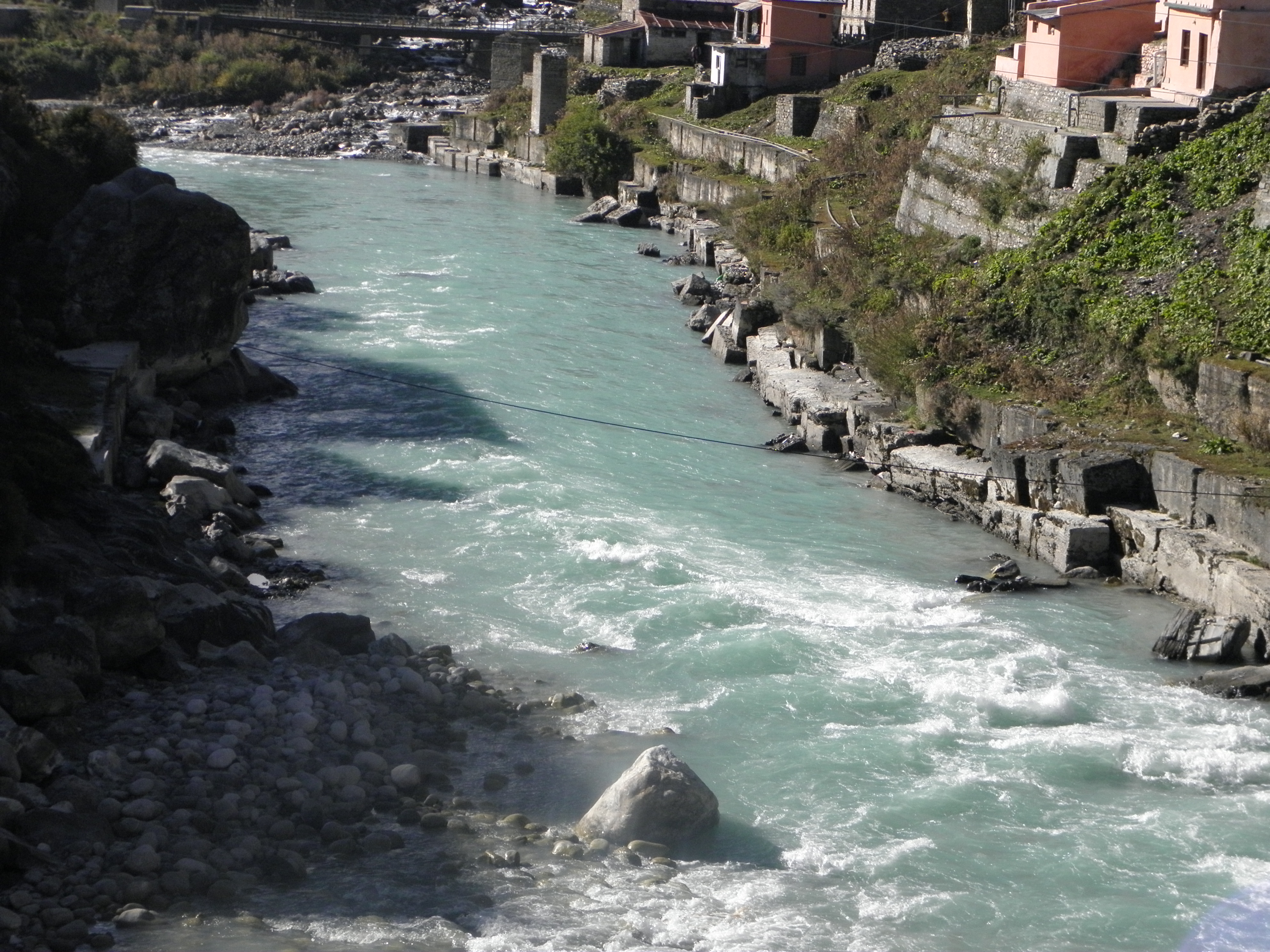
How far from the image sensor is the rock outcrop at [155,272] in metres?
18.3

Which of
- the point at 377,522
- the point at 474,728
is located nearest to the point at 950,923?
the point at 474,728

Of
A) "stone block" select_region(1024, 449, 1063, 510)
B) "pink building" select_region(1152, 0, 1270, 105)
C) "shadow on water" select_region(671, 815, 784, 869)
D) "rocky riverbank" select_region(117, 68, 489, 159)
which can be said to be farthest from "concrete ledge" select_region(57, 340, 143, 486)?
"rocky riverbank" select_region(117, 68, 489, 159)

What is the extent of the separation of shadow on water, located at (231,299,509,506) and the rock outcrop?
1297mm

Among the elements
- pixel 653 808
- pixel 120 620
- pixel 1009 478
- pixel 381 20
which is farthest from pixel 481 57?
pixel 653 808

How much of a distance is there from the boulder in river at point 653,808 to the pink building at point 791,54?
34055 millimetres

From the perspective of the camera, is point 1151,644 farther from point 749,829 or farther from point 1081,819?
point 749,829

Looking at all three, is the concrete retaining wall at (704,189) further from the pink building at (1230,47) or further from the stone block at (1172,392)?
the stone block at (1172,392)

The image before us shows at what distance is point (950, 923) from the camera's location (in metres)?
8.56

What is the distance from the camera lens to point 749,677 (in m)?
11.8

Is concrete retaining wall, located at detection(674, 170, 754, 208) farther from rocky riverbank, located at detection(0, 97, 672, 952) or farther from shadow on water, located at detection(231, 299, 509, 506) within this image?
rocky riverbank, located at detection(0, 97, 672, 952)

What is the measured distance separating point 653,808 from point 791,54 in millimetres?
34897

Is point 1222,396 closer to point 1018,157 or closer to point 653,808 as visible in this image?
point 1018,157

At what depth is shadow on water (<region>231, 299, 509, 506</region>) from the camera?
16422mm

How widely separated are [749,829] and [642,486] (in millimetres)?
7321
